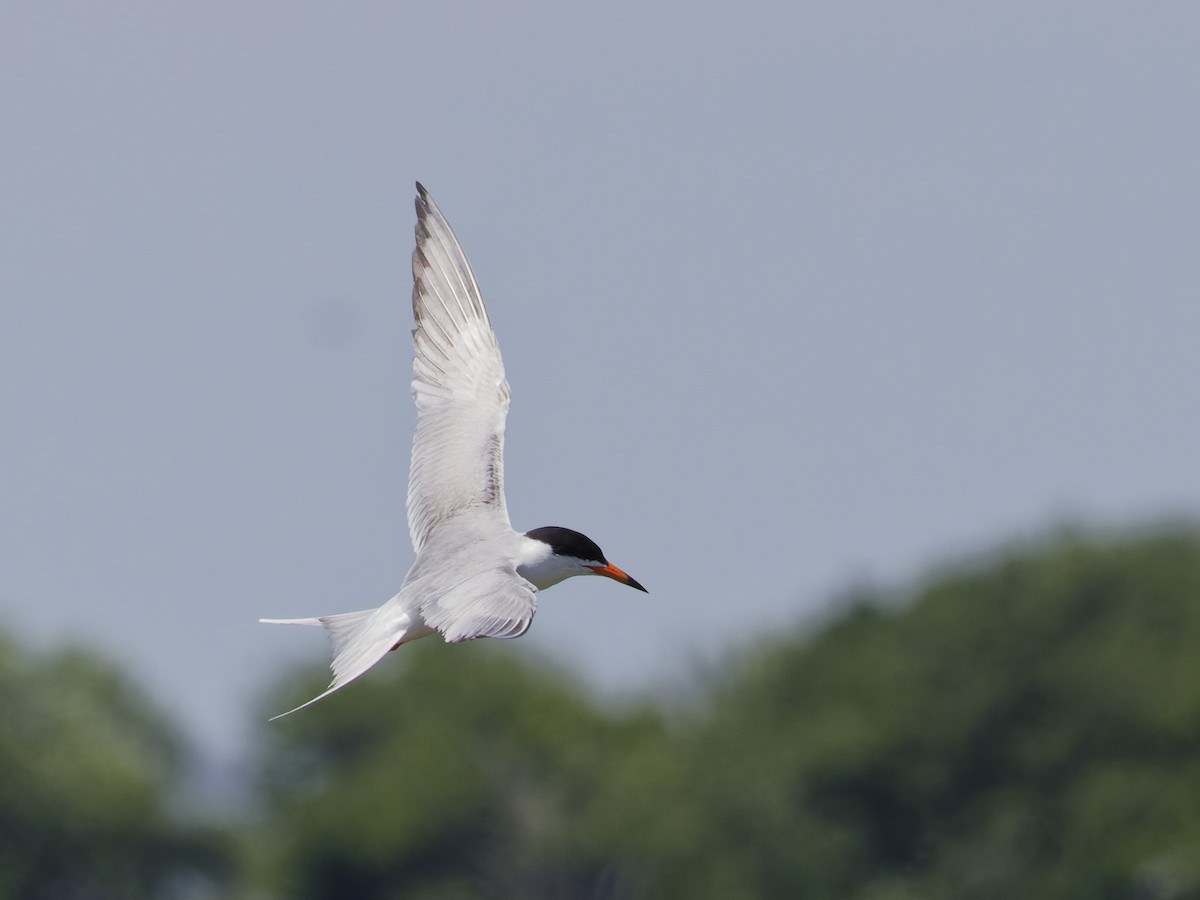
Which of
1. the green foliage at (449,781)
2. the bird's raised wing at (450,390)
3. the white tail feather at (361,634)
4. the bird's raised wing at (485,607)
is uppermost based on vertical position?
the bird's raised wing at (450,390)

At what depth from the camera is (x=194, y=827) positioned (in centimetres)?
7775

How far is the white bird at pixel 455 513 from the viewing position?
1445cm

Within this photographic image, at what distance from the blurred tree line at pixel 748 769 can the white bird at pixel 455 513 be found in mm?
41271

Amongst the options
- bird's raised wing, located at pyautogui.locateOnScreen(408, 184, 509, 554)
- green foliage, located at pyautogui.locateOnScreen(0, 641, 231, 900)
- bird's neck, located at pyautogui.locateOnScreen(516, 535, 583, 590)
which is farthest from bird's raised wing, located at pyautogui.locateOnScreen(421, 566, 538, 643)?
green foliage, located at pyautogui.locateOnScreen(0, 641, 231, 900)

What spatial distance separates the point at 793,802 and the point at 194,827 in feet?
60.6

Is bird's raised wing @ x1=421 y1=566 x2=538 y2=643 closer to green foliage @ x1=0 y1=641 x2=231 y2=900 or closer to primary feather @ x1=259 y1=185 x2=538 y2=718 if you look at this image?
primary feather @ x1=259 y1=185 x2=538 y2=718

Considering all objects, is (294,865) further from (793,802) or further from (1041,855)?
(1041,855)

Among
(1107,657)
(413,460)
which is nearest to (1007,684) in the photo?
(1107,657)

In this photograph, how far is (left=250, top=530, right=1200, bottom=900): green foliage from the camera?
63969 millimetres

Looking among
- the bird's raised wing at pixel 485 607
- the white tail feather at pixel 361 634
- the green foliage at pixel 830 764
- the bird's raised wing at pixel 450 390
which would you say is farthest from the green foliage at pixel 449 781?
the bird's raised wing at pixel 485 607

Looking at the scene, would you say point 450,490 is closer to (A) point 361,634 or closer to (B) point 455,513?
(B) point 455,513

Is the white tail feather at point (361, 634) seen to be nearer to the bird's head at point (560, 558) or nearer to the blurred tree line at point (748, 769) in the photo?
the bird's head at point (560, 558)

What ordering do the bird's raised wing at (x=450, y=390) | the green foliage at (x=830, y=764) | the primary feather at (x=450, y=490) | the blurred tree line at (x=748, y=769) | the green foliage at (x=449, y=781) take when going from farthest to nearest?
the green foliage at (x=449, y=781) → the blurred tree line at (x=748, y=769) → the green foliage at (x=830, y=764) → the bird's raised wing at (x=450, y=390) → the primary feather at (x=450, y=490)

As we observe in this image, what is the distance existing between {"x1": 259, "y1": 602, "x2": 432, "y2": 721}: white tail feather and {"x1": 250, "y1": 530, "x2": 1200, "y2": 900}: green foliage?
1710 inches
